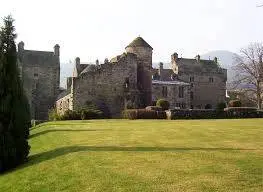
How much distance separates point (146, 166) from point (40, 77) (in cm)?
7139

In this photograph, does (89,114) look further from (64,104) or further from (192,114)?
(64,104)

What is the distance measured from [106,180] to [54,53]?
75945 millimetres

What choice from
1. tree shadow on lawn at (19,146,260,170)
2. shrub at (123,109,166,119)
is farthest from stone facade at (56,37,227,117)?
tree shadow on lawn at (19,146,260,170)

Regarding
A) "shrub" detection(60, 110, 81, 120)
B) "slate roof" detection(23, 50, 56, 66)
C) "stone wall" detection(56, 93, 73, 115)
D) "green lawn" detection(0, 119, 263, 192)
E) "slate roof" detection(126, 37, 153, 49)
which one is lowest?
"green lawn" detection(0, 119, 263, 192)

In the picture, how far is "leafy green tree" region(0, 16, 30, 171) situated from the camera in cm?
2083

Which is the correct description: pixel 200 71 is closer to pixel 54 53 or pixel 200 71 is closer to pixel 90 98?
pixel 54 53

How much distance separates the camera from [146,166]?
1614 cm

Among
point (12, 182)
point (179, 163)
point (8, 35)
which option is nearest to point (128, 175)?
point (179, 163)

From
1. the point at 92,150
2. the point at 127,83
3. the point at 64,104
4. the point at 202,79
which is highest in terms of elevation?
the point at 202,79

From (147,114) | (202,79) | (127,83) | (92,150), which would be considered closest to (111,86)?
(127,83)

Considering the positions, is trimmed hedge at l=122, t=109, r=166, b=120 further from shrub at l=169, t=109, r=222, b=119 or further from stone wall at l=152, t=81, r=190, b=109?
stone wall at l=152, t=81, r=190, b=109

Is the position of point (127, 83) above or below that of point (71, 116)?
above

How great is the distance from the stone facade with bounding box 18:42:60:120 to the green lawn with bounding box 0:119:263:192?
6069 centimetres

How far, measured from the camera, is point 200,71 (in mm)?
95438
